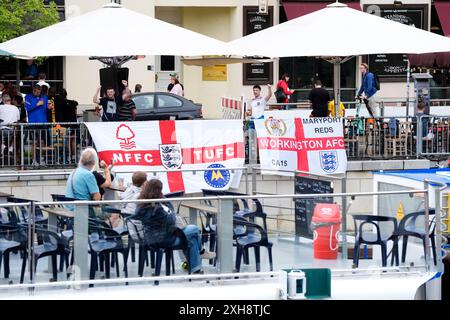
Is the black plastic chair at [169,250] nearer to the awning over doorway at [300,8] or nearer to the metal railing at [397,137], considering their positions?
the metal railing at [397,137]

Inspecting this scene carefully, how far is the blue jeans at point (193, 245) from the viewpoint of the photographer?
14.4 meters

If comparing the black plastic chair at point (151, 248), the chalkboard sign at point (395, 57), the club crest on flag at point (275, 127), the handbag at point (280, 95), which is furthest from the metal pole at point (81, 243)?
the chalkboard sign at point (395, 57)

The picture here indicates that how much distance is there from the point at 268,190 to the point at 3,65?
17.5 metres

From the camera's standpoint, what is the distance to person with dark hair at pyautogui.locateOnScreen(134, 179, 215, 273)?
547 inches

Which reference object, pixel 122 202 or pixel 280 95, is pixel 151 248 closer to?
pixel 122 202

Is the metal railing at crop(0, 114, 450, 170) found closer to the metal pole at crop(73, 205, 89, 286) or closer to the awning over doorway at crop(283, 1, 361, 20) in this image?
the metal pole at crop(73, 205, 89, 286)

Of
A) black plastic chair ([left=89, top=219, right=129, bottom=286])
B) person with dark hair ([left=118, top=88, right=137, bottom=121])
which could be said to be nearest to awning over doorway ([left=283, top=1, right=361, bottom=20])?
person with dark hair ([left=118, top=88, right=137, bottom=121])

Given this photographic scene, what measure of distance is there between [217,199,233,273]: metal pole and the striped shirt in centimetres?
843

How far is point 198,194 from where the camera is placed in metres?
19.5

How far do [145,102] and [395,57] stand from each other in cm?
1287

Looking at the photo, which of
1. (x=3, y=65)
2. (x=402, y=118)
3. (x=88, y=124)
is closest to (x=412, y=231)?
(x=88, y=124)

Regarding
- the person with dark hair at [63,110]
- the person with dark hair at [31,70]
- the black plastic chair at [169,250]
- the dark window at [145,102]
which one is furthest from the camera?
the person with dark hair at [31,70]

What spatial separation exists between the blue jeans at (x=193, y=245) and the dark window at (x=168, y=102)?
16496mm

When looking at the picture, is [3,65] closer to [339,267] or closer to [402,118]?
[402,118]
